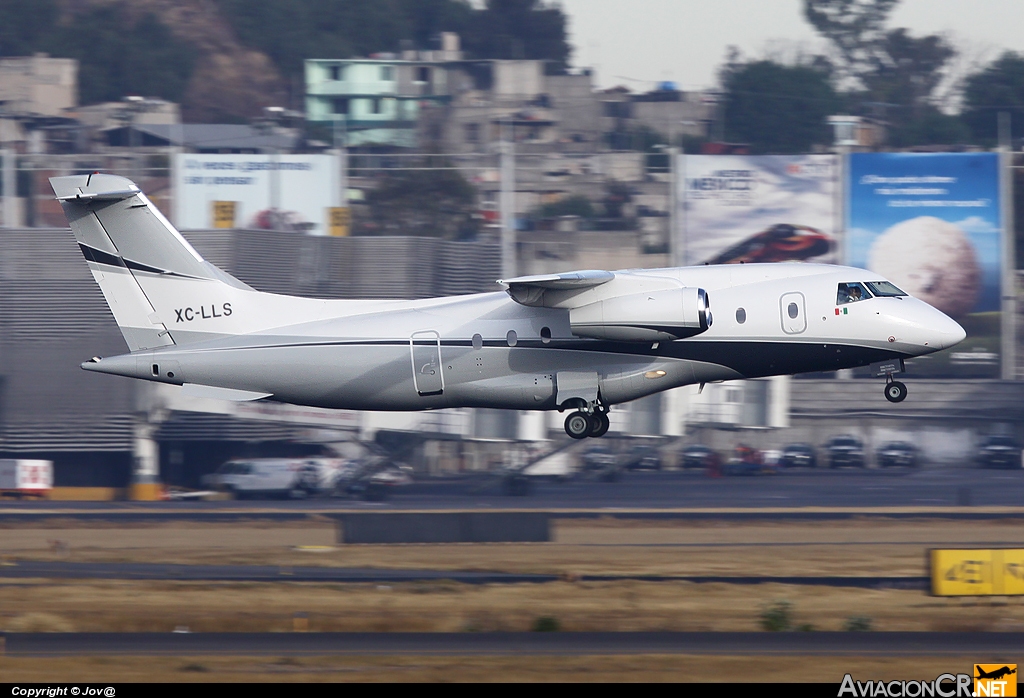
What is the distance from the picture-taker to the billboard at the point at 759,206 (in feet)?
226

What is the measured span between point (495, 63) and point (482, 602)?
385ft

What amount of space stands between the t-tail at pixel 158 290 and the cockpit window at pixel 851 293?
10.4 metres

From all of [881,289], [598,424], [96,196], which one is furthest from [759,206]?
[96,196]

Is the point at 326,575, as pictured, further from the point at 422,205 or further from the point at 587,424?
the point at 422,205

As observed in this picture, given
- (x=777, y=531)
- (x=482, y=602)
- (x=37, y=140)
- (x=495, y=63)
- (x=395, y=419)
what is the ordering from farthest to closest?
(x=495, y=63) → (x=37, y=140) → (x=395, y=419) → (x=777, y=531) → (x=482, y=602)

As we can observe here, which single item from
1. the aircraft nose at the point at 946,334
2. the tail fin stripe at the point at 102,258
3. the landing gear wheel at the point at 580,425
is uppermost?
the tail fin stripe at the point at 102,258

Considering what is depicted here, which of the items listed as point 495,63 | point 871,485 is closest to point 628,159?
point 495,63

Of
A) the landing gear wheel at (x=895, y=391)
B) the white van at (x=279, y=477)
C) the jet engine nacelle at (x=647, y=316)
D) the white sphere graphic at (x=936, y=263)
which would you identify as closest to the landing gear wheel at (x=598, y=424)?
the jet engine nacelle at (x=647, y=316)

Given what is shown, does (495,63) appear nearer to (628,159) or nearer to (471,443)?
(628,159)

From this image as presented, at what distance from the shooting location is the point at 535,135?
124062mm

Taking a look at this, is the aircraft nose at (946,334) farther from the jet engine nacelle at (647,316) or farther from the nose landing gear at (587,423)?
the nose landing gear at (587,423)

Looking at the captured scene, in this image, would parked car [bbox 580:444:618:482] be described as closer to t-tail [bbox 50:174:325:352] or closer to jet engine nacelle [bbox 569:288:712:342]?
t-tail [bbox 50:174:325:352]

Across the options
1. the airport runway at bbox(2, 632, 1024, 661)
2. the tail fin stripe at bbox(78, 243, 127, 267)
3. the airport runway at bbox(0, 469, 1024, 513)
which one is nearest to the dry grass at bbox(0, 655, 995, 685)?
the airport runway at bbox(2, 632, 1024, 661)

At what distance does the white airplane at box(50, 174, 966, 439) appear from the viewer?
81.4ft
